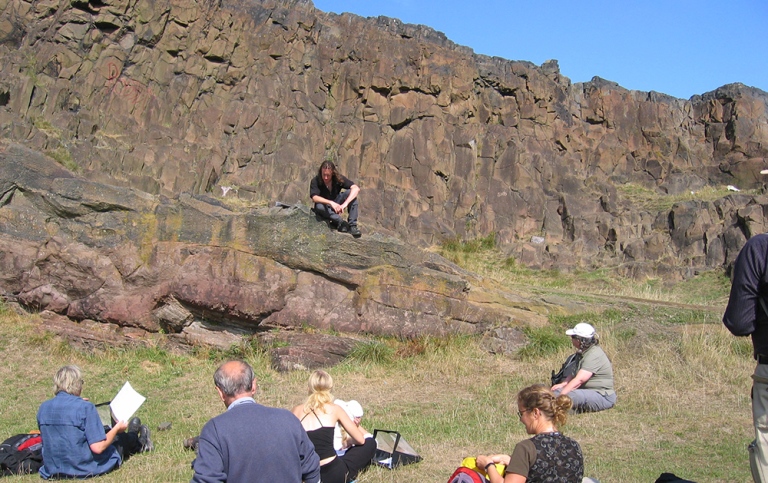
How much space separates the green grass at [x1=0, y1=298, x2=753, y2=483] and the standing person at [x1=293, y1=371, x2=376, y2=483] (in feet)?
0.68

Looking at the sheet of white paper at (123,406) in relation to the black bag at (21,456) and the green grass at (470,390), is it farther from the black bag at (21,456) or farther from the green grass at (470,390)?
the black bag at (21,456)

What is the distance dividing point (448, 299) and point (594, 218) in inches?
1124

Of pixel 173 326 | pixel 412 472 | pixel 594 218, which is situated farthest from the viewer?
pixel 594 218

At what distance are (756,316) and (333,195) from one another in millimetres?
8309

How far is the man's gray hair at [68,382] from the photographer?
20.2ft

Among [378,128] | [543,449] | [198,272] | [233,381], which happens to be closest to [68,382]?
[233,381]

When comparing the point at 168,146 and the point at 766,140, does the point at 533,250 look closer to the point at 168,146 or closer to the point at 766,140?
the point at 168,146

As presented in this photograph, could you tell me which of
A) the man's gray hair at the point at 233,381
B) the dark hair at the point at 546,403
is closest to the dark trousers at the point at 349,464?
the man's gray hair at the point at 233,381

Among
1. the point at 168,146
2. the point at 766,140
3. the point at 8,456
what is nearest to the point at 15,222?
the point at 8,456

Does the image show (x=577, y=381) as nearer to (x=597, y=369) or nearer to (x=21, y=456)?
(x=597, y=369)

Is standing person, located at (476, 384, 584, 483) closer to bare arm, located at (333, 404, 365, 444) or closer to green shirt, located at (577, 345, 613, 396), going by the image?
bare arm, located at (333, 404, 365, 444)

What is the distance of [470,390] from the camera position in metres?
9.83

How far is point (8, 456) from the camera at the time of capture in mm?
6371

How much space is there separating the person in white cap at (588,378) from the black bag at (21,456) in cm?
556
